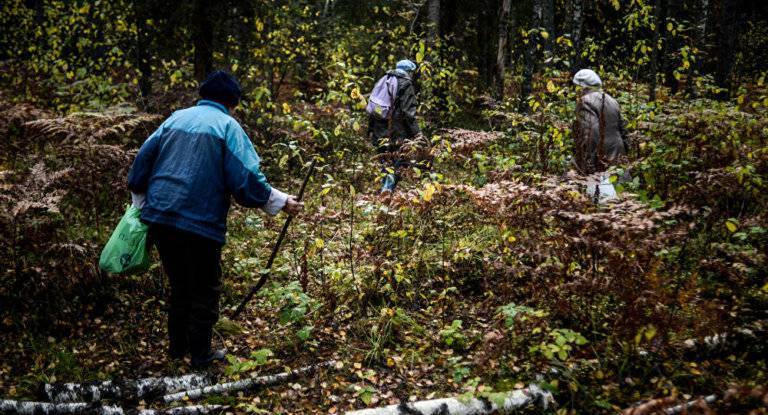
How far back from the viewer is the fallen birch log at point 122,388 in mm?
3553

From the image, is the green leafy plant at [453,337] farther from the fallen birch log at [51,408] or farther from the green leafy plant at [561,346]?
the fallen birch log at [51,408]

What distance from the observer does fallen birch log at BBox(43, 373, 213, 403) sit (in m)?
3.55

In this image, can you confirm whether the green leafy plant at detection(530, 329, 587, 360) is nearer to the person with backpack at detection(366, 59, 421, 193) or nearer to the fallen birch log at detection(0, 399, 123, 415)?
the fallen birch log at detection(0, 399, 123, 415)

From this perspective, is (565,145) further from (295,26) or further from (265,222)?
(295,26)

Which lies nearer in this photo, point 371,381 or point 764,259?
point 371,381

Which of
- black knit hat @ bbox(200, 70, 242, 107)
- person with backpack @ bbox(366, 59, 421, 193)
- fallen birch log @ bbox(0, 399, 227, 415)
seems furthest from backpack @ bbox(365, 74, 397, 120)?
fallen birch log @ bbox(0, 399, 227, 415)

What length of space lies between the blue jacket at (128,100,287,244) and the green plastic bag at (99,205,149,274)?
0.14m

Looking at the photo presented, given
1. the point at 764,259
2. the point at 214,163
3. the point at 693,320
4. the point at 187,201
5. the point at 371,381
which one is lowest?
the point at 371,381

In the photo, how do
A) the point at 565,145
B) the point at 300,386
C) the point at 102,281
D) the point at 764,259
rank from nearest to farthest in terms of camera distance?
the point at 300,386 → the point at 764,259 → the point at 102,281 → the point at 565,145

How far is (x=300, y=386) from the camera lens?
4.09 metres

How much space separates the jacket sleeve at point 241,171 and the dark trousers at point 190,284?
0.45 metres

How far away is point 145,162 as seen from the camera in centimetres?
392

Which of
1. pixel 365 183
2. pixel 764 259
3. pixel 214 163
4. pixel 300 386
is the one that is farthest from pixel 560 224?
pixel 365 183

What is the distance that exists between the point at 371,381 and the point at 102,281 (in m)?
3.08
